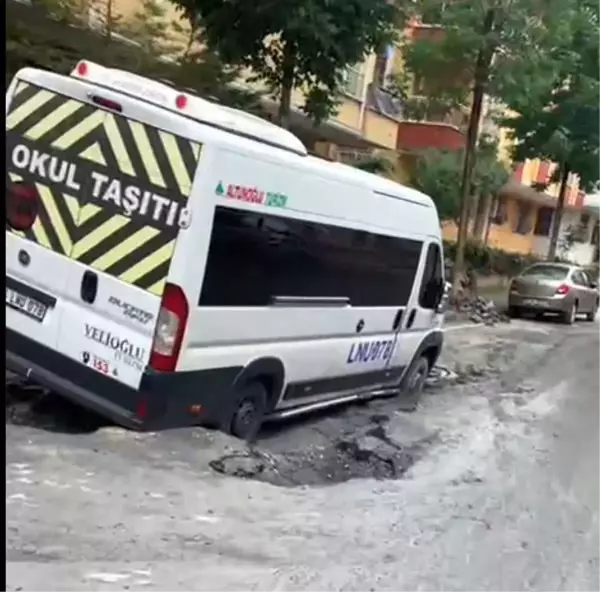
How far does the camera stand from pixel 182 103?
6914 millimetres

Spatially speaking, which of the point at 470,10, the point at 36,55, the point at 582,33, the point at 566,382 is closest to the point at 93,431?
the point at 36,55

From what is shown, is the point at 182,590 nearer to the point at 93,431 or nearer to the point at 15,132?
the point at 93,431

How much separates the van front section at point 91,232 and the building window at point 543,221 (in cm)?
4073

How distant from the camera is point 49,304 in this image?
7.04 metres

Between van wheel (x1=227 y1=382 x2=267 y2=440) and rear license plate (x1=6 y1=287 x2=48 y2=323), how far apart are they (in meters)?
1.55

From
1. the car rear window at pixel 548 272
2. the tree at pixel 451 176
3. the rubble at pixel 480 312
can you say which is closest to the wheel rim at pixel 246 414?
the rubble at pixel 480 312

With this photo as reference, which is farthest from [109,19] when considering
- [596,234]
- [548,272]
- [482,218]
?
[596,234]

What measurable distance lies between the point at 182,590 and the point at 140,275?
270cm

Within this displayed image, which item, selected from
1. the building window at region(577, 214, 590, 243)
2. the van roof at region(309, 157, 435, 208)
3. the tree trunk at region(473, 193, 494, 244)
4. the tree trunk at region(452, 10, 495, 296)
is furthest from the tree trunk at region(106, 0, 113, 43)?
the building window at region(577, 214, 590, 243)

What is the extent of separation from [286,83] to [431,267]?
413 centimetres

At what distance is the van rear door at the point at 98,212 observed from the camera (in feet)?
21.9

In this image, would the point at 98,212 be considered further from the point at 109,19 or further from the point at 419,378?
the point at 109,19

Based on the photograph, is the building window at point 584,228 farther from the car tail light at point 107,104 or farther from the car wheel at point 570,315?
the car tail light at point 107,104

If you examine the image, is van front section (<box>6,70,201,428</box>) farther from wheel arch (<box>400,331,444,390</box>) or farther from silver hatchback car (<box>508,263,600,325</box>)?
silver hatchback car (<box>508,263,600,325</box>)
